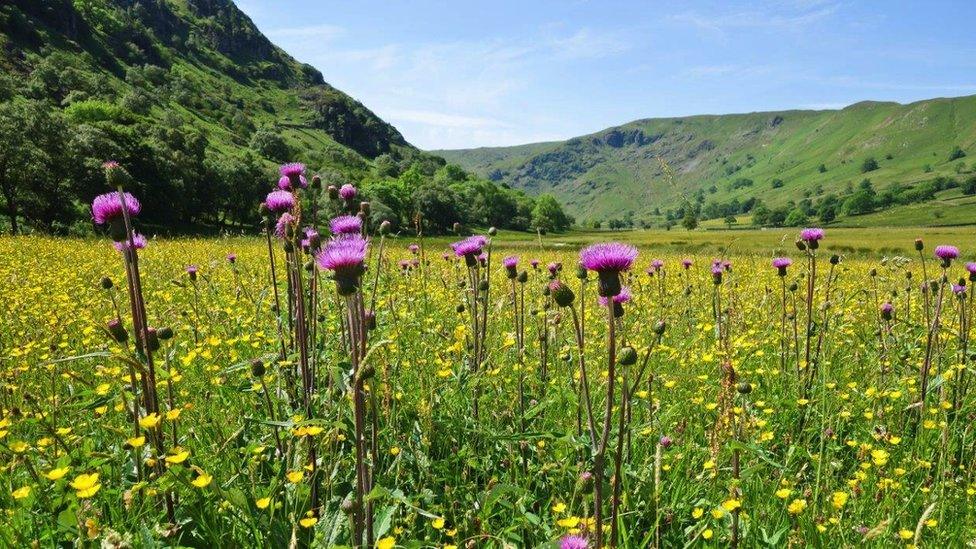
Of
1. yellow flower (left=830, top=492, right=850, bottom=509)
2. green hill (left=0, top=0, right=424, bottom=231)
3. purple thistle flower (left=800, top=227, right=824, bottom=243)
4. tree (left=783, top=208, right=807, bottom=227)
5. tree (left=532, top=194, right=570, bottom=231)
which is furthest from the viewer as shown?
tree (left=783, top=208, right=807, bottom=227)

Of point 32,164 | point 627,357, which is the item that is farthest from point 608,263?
point 32,164

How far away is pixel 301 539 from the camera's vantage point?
2.25 m

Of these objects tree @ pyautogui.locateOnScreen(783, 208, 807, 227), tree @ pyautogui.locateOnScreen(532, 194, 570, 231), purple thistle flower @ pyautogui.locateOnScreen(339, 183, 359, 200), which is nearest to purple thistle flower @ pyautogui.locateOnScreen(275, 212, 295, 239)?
purple thistle flower @ pyautogui.locateOnScreen(339, 183, 359, 200)

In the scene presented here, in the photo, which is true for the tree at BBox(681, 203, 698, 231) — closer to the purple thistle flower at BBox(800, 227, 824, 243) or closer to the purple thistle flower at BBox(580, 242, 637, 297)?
the purple thistle flower at BBox(800, 227, 824, 243)

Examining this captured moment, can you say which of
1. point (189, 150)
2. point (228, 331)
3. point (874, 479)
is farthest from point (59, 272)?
point (189, 150)

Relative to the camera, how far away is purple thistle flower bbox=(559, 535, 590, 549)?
176cm

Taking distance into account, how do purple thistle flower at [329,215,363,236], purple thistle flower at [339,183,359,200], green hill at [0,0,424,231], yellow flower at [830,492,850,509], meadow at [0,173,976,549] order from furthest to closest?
green hill at [0,0,424,231]
purple thistle flower at [339,183,359,200]
purple thistle flower at [329,215,363,236]
yellow flower at [830,492,850,509]
meadow at [0,173,976,549]

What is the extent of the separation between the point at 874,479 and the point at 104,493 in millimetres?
3819

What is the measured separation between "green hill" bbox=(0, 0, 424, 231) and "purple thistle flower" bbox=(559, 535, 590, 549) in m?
34.9

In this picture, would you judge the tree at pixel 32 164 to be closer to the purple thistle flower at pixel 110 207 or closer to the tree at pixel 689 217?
the purple thistle flower at pixel 110 207

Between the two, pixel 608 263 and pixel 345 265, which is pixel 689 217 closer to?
pixel 608 263

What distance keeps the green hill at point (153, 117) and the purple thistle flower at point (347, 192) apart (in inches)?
1272

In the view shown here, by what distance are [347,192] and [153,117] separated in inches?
4291

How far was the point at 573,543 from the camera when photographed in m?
1.79
